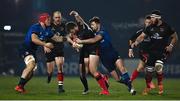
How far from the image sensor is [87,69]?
13.9 meters

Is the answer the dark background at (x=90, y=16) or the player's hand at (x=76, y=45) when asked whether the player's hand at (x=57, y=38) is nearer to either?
the player's hand at (x=76, y=45)

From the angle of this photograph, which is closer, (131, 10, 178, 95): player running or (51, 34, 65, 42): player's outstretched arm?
(131, 10, 178, 95): player running

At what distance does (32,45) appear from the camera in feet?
46.2

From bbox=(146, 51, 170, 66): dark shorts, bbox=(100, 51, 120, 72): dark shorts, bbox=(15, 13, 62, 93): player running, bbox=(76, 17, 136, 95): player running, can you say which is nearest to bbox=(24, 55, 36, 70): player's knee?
bbox=(15, 13, 62, 93): player running

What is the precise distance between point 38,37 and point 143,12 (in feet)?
32.3

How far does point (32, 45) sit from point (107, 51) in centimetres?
177

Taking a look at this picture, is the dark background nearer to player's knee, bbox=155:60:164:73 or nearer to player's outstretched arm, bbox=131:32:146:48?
player's outstretched arm, bbox=131:32:146:48

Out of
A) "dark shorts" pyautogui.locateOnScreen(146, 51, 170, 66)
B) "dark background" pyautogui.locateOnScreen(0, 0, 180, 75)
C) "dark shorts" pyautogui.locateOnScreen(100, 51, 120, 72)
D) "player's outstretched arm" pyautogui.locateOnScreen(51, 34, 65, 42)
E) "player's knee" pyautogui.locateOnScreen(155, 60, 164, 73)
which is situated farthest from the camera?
"dark background" pyautogui.locateOnScreen(0, 0, 180, 75)

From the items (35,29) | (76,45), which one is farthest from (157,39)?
(35,29)

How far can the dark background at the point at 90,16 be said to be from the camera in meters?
22.9

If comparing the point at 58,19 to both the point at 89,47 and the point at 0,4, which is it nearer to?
the point at 89,47

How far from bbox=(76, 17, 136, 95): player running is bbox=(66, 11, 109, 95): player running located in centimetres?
17

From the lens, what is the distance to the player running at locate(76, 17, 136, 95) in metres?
13.5

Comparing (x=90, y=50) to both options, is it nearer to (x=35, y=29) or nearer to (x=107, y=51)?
(x=107, y=51)
